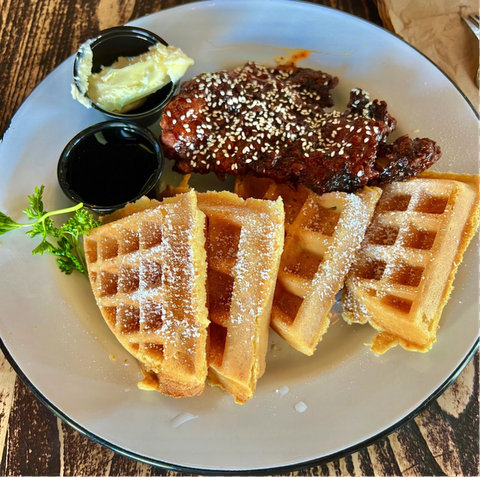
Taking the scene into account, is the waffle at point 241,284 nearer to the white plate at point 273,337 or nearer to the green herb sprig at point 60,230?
the white plate at point 273,337

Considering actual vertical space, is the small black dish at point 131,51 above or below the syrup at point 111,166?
above

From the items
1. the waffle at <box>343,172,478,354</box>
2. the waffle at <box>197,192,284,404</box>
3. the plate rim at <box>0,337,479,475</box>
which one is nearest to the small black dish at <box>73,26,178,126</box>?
the waffle at <box>197,192,284,404</box>

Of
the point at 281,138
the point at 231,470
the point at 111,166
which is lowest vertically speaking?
the point at 231,470

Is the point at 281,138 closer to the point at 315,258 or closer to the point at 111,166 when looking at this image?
the point at 315,258

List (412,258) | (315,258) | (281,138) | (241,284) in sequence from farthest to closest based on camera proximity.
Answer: (281,138) → (315,258) → (412,258) → (241,284)

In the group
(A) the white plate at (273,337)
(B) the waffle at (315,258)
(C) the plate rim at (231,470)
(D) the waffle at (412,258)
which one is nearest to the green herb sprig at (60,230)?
(A) the white plate at (273,337)

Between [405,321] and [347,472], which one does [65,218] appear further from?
[347,472]

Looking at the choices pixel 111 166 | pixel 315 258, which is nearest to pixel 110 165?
pixel 111 166
